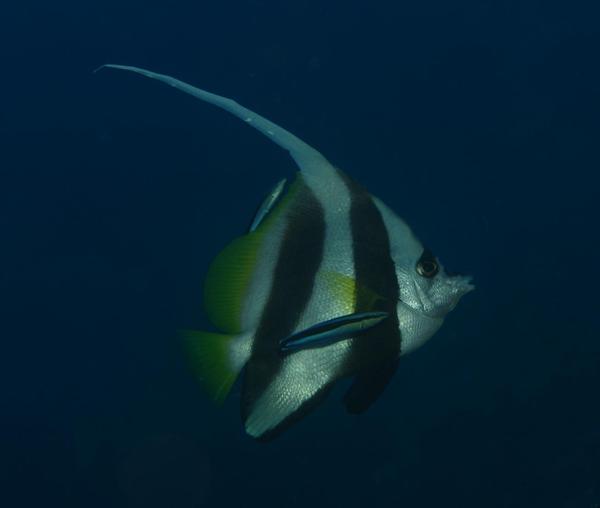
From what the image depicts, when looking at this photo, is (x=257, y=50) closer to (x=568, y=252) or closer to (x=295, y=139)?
(x=568, y=252)

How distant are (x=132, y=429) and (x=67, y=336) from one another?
2153mm

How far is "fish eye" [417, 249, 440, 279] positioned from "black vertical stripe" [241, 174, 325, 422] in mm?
197

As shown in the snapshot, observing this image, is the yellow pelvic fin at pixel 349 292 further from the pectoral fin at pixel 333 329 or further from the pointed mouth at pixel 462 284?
the pointed mouth at pixel 462 284

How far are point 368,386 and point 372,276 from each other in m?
0.23

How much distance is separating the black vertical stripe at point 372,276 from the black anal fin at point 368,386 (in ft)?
0.07

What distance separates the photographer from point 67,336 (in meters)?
8.39

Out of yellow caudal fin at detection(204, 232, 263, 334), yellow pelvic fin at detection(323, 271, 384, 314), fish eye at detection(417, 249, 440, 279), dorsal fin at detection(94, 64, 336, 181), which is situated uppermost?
dorsal fin at detection(94, 64, 336, 181)

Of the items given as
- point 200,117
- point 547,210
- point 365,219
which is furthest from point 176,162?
point 365,219

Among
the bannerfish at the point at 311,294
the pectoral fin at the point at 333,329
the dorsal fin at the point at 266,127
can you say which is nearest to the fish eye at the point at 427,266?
the bannerfish at the point at 311,294

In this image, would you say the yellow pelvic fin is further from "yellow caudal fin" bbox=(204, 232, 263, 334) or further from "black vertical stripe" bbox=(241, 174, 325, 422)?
"yellow caudal fin" bbox=(204, 232, 263, 334)

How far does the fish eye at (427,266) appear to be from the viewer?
3.99 ft

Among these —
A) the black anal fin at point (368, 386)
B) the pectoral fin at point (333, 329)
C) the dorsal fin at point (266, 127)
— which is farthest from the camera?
the black anal fin at point (368, 386)

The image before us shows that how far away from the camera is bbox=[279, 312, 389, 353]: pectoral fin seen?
1124mm

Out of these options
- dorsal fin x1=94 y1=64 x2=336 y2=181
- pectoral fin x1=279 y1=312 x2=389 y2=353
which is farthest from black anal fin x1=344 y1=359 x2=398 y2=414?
dorsal fin x1=94 y1=64 x2=336 y2=181
